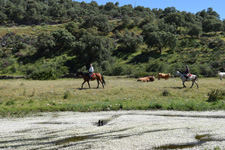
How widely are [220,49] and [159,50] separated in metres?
21.8

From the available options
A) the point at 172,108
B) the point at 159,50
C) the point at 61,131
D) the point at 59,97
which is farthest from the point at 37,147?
the point at 159,50

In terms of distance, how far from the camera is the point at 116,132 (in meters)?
10.1

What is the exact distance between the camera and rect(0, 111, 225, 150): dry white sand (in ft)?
27.9

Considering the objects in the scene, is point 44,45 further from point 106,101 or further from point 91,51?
point 106,101

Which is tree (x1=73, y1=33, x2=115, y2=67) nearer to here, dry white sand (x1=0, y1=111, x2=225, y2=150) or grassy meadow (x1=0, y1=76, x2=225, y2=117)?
grassy meadow (x1=0, y1=76, x2=225, y2=117)

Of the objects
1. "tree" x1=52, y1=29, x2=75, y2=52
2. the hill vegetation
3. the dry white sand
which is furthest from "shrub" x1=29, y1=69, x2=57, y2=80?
"tree" x1=52, y1=29, x2=75, y2=52

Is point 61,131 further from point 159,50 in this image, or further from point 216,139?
point 159,50

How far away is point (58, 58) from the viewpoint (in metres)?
79.9

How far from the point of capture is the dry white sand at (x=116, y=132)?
27.9 ft

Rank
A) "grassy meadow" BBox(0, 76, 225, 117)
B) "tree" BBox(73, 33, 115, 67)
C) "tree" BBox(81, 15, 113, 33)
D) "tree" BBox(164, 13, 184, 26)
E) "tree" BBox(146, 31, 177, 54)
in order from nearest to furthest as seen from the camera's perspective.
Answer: "grassy meadow" BBox(0, 76, 225, 117) < "tree" BBox(73, 33, 115, 67) < "tree" BBox(146, 31, 177, 54) < "tree" BBox(81, 15, 113, 33) < "tree" BBox(164, 13, 184, 26)

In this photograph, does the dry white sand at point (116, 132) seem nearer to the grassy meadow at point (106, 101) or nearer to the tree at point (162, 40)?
the grassy meadow at point (106, 101)

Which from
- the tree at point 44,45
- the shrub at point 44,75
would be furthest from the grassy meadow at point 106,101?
the tree at point 44,45

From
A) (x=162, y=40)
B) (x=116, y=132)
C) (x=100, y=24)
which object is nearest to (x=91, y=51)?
(x=162, y=40)

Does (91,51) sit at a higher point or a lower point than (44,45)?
lower
